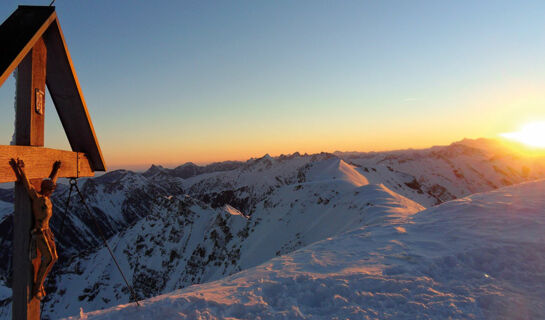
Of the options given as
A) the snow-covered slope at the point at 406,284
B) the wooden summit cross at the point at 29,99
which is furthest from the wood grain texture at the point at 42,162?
the snow-covered slope at the point at 406,284

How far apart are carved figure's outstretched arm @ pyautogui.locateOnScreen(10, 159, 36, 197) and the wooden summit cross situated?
65mm

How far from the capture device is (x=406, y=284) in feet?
20.5

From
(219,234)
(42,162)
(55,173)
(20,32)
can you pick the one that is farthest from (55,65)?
(219,234)

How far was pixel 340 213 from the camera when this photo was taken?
33.3 meters

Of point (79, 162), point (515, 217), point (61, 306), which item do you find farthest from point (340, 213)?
point (61, 306)

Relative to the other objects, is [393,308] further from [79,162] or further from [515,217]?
[515,217]

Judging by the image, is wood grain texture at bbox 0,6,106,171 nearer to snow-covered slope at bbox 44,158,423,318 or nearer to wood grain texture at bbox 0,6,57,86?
wood grain texture at bbox 0,6,57,86

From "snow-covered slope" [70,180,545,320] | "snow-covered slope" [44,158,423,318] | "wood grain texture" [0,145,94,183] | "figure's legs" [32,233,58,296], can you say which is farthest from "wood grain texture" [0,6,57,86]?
"snow-covered slope" [44,158,423,318]

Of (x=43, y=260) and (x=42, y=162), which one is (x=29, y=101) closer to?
(x=42, y=162)

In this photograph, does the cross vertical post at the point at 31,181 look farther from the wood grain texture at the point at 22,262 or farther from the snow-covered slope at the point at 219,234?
the snow-covered slope at the point at 219,234

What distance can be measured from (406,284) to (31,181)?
7146 millimetres

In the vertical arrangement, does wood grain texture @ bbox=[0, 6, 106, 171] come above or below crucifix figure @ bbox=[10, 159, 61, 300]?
above

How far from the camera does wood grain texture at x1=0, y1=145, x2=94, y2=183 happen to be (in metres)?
3.24

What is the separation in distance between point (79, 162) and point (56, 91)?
4.00ft
